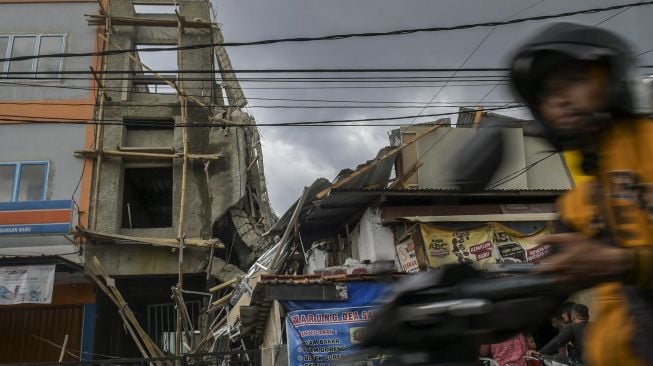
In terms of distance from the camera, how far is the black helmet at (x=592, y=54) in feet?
4.94

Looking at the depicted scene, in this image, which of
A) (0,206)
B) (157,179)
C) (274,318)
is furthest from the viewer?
(157,179)

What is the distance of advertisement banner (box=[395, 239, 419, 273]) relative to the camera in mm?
11048

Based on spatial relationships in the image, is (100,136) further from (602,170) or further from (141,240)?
(602,170)

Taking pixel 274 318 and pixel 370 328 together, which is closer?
pixel 370 328

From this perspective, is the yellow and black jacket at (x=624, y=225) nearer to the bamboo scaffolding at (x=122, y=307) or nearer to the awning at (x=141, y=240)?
the bamboo scaffolding at (x=122, y=307)

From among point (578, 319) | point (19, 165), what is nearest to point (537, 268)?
point (578, 319)

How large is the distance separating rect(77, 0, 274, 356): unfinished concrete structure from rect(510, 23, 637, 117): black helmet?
1442 cm

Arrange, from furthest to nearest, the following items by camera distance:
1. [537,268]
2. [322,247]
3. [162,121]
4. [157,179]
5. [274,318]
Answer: [157,179] → [162,121] → [322,247] → [274,318] → [537,268]

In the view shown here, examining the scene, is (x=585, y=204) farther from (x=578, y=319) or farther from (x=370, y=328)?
(x=578, y=319)

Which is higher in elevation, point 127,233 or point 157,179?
point 157,179

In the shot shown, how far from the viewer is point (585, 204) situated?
5.29ft

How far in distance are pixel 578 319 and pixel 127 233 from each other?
1322 centimetres

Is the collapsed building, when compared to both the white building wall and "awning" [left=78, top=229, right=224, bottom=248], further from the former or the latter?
the white building wall

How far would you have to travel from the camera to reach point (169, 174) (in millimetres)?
18062
